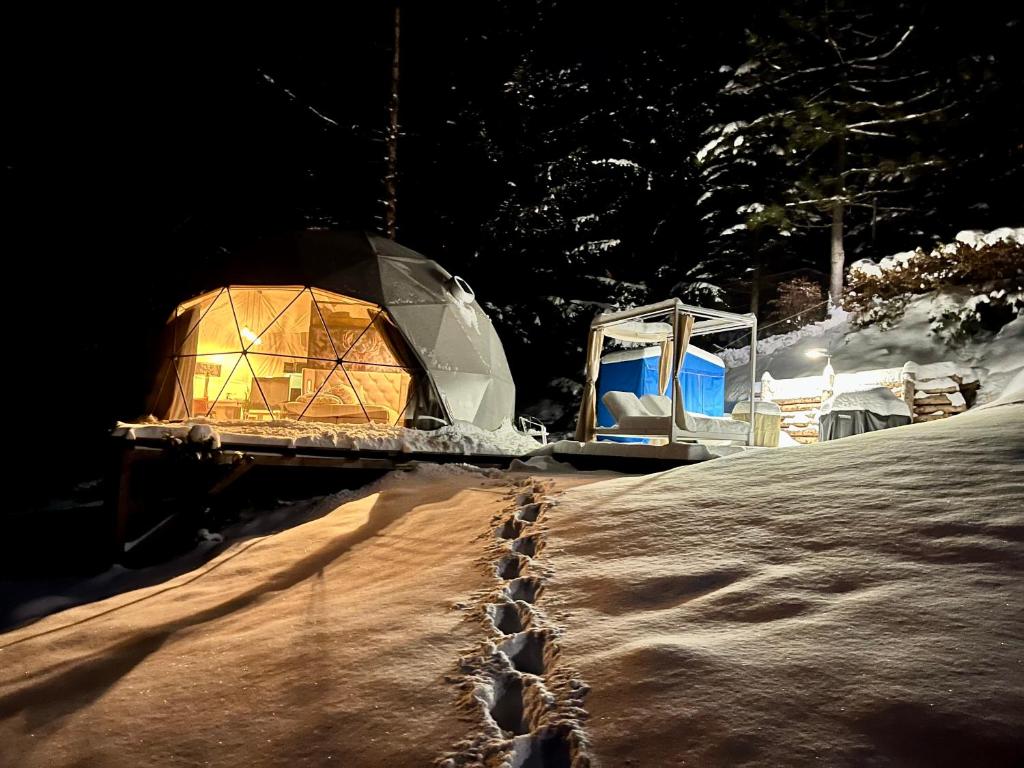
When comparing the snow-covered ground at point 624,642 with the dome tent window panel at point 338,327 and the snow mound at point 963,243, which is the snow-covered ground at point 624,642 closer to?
the dome tent window panel at point 338,327

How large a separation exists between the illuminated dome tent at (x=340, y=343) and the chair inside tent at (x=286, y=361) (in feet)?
0.06

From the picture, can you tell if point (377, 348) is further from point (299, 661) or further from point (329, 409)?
point (299, 661)

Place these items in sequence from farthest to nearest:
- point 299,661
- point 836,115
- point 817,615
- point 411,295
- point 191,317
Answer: point 836,115 < point 411,295 < point 191,317 < point 299,661 < point 817,615

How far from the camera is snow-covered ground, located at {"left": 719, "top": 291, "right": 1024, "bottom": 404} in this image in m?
9.78

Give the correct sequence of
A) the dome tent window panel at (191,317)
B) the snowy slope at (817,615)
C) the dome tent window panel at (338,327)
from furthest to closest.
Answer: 1. the dome tent window panel at (338,327)
2. the dome tent window panel at (191,317)
3. the snowy slope at (817,615)

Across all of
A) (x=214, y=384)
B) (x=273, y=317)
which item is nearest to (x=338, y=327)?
(x=273, y=317)

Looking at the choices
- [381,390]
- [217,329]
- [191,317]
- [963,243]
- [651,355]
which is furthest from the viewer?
[651,355]

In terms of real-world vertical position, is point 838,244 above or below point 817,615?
above

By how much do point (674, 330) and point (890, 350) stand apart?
7.20 metres

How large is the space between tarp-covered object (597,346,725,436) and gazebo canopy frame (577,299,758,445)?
3.64 m

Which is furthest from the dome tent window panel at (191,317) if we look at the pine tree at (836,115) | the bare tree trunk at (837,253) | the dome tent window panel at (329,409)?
the bare tree trunk at (837,253)

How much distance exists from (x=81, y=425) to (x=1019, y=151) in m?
22.1

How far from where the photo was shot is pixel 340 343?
31.6 ft

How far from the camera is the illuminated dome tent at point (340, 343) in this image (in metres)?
8.35
